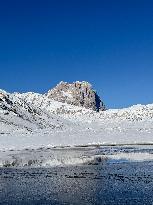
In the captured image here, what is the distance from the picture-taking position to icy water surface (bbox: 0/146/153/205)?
18.8 metres

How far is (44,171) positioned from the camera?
28625mm

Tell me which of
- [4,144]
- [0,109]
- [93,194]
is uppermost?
[0,109]

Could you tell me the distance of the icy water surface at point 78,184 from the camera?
18.8 m

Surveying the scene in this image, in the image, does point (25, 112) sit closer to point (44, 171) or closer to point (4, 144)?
point (4, 144)

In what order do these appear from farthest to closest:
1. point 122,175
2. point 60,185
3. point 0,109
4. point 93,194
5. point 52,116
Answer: point 52,116
point 0,109
point 122,175
point 60,185
point 93,194

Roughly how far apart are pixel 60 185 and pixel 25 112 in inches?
5900

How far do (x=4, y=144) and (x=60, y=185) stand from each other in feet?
134

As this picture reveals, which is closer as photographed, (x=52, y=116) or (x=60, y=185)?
(x=60, y=185)

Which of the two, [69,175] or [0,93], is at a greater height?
[0,93]

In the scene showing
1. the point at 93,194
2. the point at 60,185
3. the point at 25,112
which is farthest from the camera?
the point at 25,112

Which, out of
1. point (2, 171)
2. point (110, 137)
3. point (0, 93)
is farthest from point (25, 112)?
point (2, 171)

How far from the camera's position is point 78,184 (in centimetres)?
2266

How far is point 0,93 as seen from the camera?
17962cm

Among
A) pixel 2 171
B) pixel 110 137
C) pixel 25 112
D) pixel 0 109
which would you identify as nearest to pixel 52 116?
pixel 25 112
